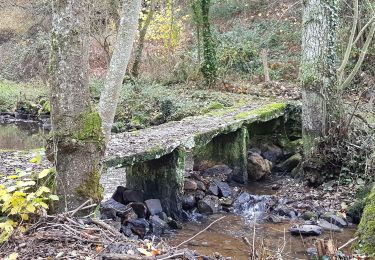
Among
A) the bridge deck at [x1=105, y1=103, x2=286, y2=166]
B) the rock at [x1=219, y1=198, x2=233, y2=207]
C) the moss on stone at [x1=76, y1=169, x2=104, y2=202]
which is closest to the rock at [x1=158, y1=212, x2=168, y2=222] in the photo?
the bridge deck at [x1=105, y1=103, x2=286, y2=166]

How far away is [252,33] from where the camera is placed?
22422 millimetres

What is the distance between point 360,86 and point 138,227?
955 cm

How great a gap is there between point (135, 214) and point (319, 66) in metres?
4.81

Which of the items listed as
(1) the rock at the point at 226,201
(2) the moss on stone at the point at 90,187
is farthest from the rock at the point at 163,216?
(2) the moss on stone at the point at 90,187

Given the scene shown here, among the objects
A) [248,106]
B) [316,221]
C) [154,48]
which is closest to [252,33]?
[154,48]

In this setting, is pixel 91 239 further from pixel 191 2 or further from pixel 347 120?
pixel 191 2

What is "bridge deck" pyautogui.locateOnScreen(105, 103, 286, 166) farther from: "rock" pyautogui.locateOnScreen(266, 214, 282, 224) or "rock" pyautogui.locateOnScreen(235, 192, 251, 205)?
"rock" pyautogui.locateOnScreen(266, 214, 282, 224)

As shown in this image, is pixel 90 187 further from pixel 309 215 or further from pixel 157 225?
pixel 309 215

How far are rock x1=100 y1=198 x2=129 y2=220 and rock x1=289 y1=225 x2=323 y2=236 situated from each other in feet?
8.84

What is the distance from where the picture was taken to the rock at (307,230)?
7.70 metres

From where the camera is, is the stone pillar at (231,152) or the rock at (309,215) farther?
the stone pillar at (231,152)

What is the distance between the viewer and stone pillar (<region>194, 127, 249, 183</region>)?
36.7ft

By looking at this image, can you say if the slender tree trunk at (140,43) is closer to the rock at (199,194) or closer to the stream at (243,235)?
the stream at (243,235)

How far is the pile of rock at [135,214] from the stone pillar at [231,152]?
2952 millimetres
